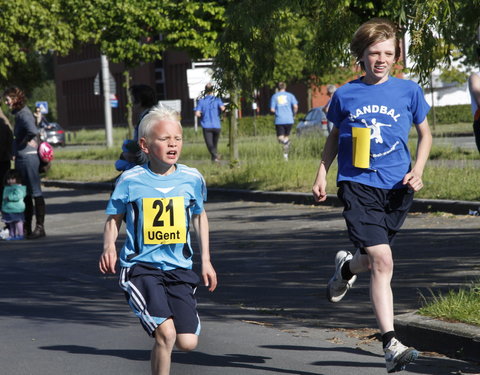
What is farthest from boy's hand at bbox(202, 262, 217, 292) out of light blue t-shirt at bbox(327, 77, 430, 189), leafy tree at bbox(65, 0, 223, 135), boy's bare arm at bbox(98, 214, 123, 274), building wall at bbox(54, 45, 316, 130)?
building wall at bbox(54, 45, 316, 130)

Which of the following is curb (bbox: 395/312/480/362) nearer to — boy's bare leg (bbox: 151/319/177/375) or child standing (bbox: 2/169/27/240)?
boy's bare leg (bbox: 151/319/177/375)

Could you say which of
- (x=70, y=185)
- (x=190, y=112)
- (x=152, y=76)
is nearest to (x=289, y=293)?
(x=70, y=185)

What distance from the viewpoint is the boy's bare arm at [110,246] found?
498 centimetres

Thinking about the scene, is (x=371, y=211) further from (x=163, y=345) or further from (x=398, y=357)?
(x=163, y=345)

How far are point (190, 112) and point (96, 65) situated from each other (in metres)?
16.0

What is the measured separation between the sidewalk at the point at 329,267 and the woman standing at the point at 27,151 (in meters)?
2.36

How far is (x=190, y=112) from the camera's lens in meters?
72.4

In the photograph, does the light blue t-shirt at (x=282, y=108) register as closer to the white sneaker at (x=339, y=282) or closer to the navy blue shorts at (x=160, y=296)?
the white sneaker at (x=339, y=282)

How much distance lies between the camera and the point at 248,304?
791cm

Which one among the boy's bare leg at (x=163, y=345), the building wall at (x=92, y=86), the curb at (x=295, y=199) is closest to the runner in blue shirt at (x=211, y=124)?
the curb at (x=295, y=199)

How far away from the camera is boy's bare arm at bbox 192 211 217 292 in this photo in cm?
500

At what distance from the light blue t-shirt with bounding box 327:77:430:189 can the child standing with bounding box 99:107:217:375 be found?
1.01 meters

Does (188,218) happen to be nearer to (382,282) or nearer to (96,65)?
(382,282)

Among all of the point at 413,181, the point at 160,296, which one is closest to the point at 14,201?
the point at 413,181
